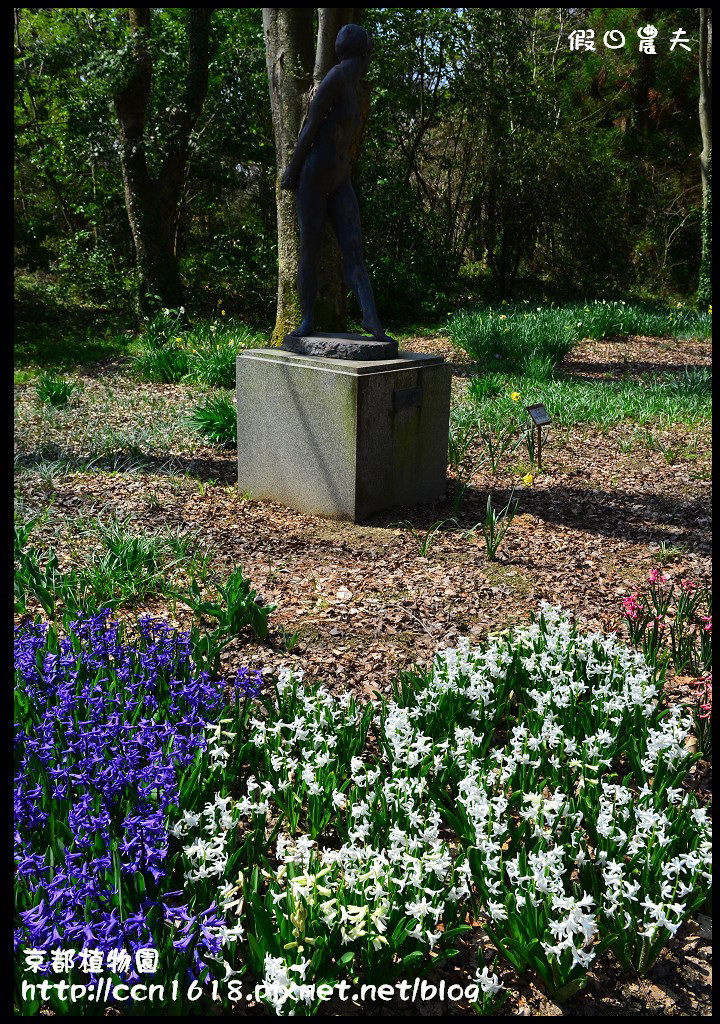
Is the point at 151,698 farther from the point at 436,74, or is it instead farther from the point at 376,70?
the point at 436,74

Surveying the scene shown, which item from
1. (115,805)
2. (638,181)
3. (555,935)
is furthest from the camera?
(638,181)

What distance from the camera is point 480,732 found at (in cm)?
264

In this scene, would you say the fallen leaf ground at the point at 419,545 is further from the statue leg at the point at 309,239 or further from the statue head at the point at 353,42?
the statue head at the point at 353,42

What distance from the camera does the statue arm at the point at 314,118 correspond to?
15.4ft

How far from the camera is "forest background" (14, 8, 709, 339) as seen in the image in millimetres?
12648

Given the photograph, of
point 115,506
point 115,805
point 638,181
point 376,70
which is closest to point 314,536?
point 115,506

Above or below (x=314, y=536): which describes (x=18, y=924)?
below

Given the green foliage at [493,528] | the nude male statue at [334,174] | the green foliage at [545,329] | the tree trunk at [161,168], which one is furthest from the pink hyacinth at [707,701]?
the tree trunk at [161,168]

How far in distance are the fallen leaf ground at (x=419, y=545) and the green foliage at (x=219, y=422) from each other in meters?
0.11

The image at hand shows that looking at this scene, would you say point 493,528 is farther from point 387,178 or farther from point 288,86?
point 387,178

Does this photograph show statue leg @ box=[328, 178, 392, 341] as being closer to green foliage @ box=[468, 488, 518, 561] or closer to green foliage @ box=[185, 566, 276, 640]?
green foliage @ box=[468, 488, 518, 561]

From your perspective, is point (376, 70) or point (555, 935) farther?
point (376, 70)

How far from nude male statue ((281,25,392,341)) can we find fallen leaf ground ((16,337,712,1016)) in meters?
1.30

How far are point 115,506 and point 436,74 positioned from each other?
12179mm
